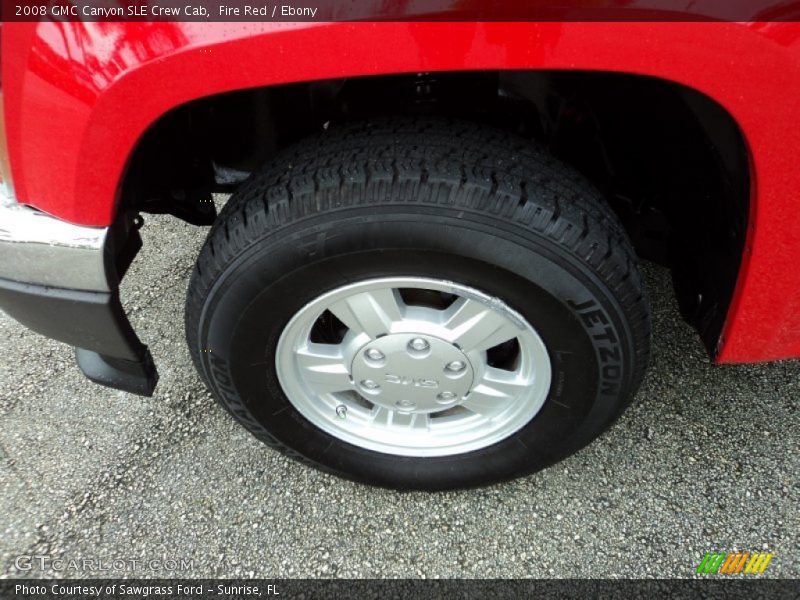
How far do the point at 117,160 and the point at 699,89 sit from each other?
3.48 feet

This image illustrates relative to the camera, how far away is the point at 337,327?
5.66ft

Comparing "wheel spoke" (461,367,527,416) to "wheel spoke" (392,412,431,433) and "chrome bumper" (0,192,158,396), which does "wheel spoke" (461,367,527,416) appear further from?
"chrome bumper" (0,192,158,396)

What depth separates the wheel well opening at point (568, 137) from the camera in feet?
4.72

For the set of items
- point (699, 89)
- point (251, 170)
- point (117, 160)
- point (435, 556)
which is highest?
point (699, 89)

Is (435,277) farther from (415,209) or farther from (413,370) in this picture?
(413,370)

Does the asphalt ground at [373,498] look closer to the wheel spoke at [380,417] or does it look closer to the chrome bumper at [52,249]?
the wheel spoke at [380,417]

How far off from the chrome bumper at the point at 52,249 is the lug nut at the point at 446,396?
2.75 ft

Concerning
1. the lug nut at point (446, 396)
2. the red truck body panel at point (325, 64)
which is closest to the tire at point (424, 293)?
the lug nut at point (446, 396)

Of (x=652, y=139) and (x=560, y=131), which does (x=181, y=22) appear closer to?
(x=560, y=131)

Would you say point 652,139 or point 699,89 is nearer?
point 699,89

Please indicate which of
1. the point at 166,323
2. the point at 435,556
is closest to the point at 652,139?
the point at 435,556

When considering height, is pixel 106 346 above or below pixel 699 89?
below

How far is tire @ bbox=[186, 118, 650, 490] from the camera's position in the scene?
1.24 metres

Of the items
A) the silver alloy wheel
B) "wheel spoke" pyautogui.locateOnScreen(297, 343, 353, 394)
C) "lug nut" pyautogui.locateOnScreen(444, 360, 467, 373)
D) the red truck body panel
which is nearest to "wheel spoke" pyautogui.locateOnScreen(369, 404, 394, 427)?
the silver alloy wheel
